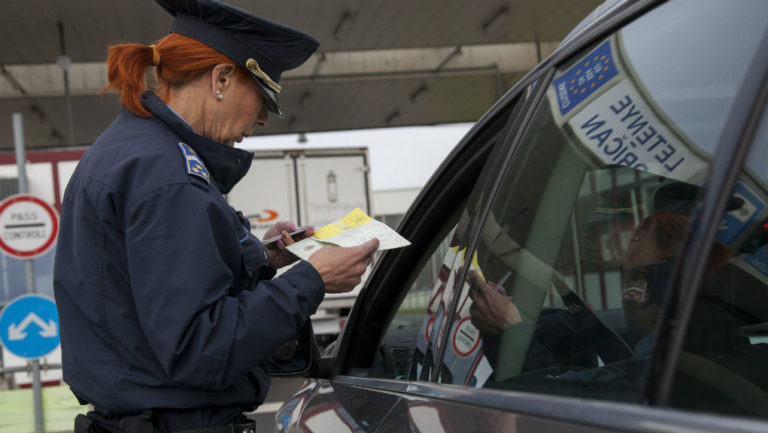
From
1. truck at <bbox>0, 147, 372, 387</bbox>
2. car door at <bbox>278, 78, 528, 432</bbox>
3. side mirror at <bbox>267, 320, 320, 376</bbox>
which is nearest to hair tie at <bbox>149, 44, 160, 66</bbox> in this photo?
car door at <bbox>278, 78, 528, 432</bbox>

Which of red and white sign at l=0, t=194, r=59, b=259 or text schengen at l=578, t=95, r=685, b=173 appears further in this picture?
red and white sign at l=0, t=194, r=59, b=259

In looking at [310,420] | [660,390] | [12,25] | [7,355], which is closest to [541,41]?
[12,25]

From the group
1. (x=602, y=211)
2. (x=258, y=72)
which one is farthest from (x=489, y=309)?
(x=258, y=72)

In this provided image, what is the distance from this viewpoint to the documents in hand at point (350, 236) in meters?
1.99

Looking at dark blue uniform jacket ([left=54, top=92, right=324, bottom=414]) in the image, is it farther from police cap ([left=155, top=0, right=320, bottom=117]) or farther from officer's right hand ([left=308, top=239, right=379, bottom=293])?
police cap ([left=155, top=0, right=320, bottom=117])

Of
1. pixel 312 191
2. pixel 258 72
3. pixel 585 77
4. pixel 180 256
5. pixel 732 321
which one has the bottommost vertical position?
pixel 732 321

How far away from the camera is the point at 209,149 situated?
1.95 m

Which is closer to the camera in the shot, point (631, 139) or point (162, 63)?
point (631, 139)

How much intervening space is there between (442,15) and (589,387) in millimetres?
14132

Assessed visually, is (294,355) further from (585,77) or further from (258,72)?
(585,77)

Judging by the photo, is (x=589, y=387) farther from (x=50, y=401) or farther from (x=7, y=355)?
(x=7, y=355)

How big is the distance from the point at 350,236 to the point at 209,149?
0.40 m

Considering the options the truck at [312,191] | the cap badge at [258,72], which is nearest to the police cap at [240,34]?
the cap badge at [258,72]

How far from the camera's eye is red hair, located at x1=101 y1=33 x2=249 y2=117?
195 cm
